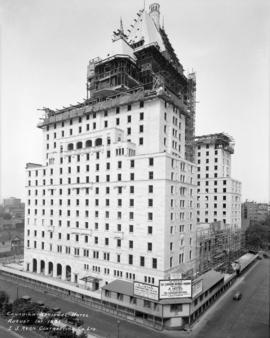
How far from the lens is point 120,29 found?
237 feet

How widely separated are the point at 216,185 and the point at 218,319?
59160 mm

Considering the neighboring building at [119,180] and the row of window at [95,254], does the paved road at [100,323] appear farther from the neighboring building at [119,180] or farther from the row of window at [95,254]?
the row of window at [95,254]

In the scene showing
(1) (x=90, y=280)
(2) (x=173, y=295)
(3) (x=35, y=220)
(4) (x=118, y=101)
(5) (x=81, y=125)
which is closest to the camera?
(2) (x=173, y=295)

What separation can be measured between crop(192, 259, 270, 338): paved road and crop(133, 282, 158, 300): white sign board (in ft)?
25.4

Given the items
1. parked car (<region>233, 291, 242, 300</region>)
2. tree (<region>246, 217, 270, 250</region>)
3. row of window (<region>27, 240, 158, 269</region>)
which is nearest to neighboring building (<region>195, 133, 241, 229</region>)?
tree (<region>246, 217, 270, 250</region>)

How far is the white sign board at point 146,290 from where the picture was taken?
4269 cm

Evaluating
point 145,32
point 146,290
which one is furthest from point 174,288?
point 145,32

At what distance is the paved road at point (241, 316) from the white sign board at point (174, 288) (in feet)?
17.9

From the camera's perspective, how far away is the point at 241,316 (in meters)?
46.4

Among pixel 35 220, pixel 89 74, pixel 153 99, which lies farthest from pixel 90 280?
pixel 89 74

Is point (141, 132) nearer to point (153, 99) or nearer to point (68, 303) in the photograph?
point (153, 99)

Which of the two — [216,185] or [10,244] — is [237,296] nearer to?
[216,185]

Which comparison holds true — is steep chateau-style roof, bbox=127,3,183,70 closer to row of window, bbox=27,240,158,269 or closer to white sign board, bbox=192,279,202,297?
row of window, bbox=27,240,158,269

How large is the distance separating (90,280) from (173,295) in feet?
71.4
